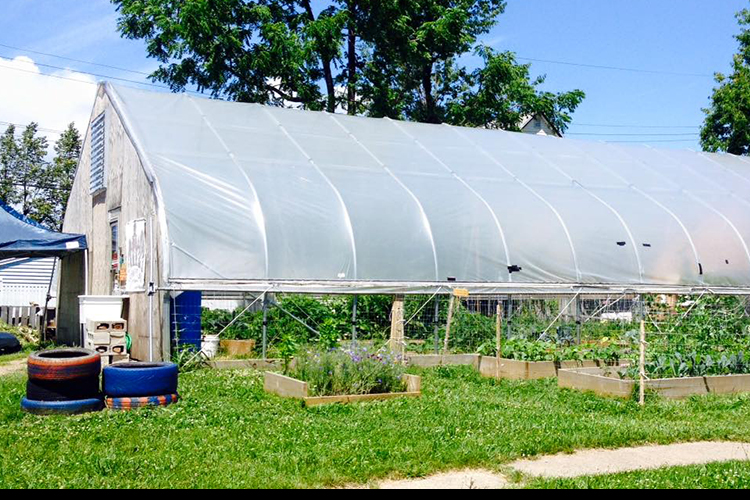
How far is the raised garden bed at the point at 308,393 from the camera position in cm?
1090

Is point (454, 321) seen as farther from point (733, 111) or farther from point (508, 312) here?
point (733, 111)

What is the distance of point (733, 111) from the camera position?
32844 mm

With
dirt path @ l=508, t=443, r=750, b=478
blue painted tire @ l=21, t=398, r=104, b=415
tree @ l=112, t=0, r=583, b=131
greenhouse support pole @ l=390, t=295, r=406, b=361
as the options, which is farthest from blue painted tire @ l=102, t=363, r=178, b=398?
tree @ l=112, t=0, r=583, b=131

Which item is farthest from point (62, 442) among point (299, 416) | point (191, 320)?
point (191, 320)

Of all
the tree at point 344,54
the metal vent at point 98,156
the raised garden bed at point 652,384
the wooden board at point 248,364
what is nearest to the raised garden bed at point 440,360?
the wooden board at point 248,364

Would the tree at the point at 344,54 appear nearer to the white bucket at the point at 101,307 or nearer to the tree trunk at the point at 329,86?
the tree trunk at the point at 329,86

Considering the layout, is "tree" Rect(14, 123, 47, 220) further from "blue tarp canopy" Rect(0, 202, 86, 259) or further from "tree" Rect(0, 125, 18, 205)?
"blue tarp canopy" Rect(0, 202, 86, 259)

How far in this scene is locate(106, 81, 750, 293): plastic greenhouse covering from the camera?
15.4m

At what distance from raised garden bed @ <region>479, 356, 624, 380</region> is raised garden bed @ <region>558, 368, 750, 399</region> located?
77 cm

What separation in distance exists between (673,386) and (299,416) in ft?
18.5

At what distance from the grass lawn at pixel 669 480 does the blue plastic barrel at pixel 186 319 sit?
865 centimetres

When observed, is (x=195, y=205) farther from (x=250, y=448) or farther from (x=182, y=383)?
(x=250, y=448)

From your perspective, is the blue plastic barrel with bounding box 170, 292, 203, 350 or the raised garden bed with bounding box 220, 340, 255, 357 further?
the raised garden bed with bounding box 220, 340, 255, 357

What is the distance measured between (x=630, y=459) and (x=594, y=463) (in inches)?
18.5
